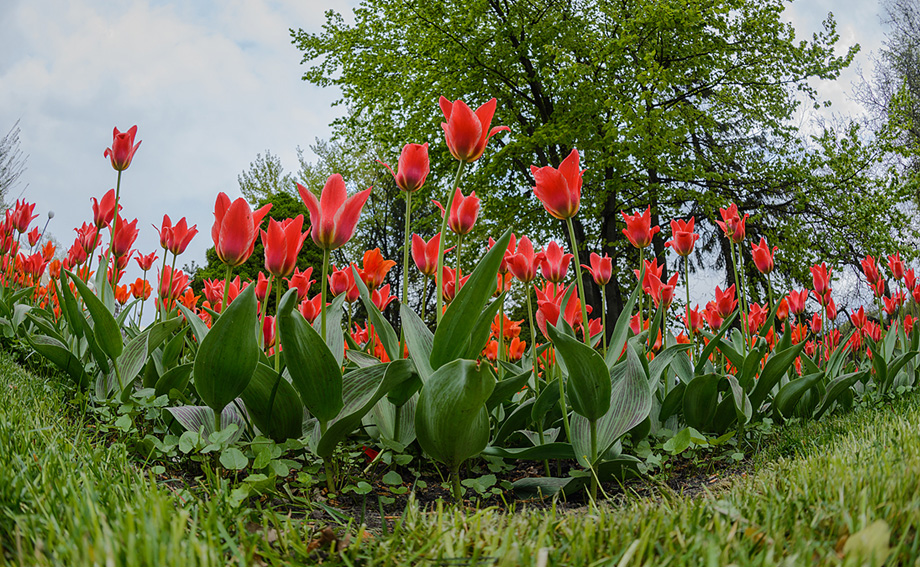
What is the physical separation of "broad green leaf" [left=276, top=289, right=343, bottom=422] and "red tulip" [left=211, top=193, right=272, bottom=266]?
0.22 m

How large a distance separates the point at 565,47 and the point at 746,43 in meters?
4.15

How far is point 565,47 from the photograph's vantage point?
41.8 ft

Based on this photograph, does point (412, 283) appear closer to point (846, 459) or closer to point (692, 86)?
point (692, 86)

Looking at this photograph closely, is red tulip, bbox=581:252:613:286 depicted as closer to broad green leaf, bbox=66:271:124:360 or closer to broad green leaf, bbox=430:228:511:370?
broad green leaf, bbox=430:228:511:370

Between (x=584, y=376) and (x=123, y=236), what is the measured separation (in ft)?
6.26

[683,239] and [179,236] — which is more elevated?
[179,236]

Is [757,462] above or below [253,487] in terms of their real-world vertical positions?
below

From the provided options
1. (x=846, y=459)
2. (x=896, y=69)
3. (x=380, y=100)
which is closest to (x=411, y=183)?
(x=846, y=459)

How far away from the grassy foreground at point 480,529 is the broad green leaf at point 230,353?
266 mm

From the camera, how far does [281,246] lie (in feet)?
5.02

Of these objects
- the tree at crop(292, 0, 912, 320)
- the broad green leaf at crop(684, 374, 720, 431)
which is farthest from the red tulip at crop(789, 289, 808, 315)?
the tree at crop(292, 0, 912, 320)

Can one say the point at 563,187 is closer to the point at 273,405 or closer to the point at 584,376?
the point at 584,376

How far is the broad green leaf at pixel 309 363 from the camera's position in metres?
1.37

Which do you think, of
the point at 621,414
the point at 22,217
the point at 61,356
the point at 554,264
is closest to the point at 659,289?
the point at 554,264
